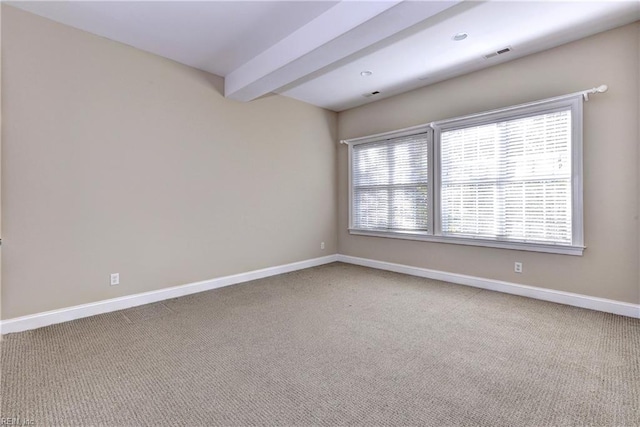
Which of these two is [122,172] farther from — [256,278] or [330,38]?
[330,38]

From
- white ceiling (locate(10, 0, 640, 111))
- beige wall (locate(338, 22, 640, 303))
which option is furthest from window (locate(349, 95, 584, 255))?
white ceiling (locate(10, 0, 640, 111))

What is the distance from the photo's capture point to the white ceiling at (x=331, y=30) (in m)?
2.54

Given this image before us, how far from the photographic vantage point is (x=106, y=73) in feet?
10.1

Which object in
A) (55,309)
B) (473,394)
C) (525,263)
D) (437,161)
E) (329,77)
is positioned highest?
(329,77)

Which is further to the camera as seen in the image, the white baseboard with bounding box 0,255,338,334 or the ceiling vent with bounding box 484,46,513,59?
the ceiling vent with bounding box 484,46,513,59

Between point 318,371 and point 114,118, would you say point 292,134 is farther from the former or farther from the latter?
point 318,371

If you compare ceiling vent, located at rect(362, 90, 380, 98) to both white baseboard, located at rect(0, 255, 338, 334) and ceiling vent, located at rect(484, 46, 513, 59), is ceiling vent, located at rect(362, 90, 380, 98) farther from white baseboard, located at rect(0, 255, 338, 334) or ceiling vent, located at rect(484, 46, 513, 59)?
white baseboard, located at rect(0, 255, 338, 334)

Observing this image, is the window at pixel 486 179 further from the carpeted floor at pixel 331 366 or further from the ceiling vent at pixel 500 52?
the carpeted floor at pixel 331 366

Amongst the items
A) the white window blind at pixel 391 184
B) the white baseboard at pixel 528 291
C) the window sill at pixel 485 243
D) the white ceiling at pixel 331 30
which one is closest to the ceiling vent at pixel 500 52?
the white ceiling at pixel 331 30

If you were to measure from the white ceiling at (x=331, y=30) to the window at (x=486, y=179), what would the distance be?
739 millimetres

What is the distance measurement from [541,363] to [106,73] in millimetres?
4567

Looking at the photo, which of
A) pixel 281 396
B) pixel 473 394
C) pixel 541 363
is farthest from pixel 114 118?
pixel 541 363

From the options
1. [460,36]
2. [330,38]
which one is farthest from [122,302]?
[460,36]

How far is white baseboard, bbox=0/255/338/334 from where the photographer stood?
2.64 m
